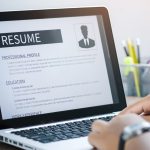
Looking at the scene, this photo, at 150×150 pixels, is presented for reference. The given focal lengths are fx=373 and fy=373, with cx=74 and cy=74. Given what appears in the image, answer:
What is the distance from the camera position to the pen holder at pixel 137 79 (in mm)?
1120

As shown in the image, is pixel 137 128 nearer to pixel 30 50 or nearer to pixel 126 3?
pixel 30 50

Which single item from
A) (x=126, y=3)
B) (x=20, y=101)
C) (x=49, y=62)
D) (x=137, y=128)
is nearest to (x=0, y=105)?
(x=20, y=101)

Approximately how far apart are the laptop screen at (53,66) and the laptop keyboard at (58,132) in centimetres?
8

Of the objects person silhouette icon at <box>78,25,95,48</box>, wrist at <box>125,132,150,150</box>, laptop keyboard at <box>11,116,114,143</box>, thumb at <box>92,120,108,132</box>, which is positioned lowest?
laptop keyboard at <box>11,116,114,143</box>

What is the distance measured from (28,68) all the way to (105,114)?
0.21m

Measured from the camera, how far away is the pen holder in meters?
1.12

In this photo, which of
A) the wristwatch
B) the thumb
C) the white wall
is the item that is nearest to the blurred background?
the white wall

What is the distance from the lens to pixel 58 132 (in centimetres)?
70

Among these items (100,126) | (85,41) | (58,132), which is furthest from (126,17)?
(100,126)

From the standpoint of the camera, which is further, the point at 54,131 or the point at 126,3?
the point at 126,3

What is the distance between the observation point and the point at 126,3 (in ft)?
3.79

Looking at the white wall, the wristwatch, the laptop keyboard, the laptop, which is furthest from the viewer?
the white wall

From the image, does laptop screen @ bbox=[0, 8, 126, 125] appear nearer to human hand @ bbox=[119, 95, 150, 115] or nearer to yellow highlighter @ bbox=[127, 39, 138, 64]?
human hand @ bbox=[119, 95, 150, 115]

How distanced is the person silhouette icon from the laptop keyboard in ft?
0.67
